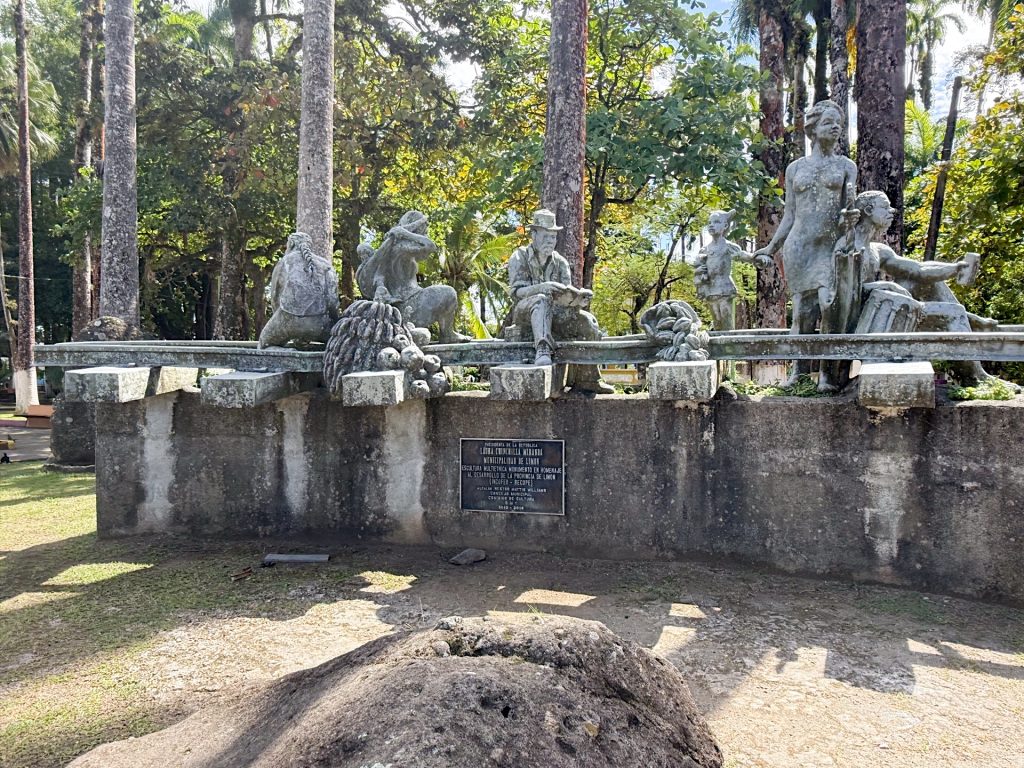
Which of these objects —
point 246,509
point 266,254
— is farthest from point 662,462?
point 266,254

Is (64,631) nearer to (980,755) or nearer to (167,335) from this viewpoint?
(980,755)

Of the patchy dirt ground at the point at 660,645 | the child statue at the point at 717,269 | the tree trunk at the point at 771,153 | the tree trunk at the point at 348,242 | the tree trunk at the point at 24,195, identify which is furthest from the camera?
the tree trunk at the point at 24,195

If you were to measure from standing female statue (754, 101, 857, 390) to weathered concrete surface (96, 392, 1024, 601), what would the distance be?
0.84 m

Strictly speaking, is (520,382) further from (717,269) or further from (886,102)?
(886,102)

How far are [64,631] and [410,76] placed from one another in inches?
472

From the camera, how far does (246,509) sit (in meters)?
6.67

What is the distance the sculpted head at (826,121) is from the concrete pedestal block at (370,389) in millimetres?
4027

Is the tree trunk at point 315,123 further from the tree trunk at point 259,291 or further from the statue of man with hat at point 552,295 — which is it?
the tree trunk at point 259,291

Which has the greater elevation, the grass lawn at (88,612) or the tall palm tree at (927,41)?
the tall palm tree at (927,41)

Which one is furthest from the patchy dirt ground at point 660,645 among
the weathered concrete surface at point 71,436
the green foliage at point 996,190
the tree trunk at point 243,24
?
the tree trunk at point 243,24

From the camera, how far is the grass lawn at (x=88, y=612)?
352 centimetres

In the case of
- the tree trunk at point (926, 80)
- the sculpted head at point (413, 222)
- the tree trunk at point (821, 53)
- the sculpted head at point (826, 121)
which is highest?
the tree trunk at point (926, 80)

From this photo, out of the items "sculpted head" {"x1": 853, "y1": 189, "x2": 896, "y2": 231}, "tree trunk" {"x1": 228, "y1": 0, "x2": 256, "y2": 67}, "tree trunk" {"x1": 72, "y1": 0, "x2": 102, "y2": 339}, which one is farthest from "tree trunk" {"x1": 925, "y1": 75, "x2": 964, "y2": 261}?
"tree trunk" {"x1": 72, "y1": 0, "x2": 102, "y2": 339}

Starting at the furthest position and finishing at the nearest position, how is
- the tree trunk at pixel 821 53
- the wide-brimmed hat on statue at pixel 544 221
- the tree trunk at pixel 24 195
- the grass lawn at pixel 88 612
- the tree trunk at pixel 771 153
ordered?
the tree trunk at pixel 24 195 → the tree trunk at pixel 821 53 → the tree trunk at pixel 771 153 → the wide-brimmed hat on statue at pixel 544 221 → the grass lawn at pixel 88 612
